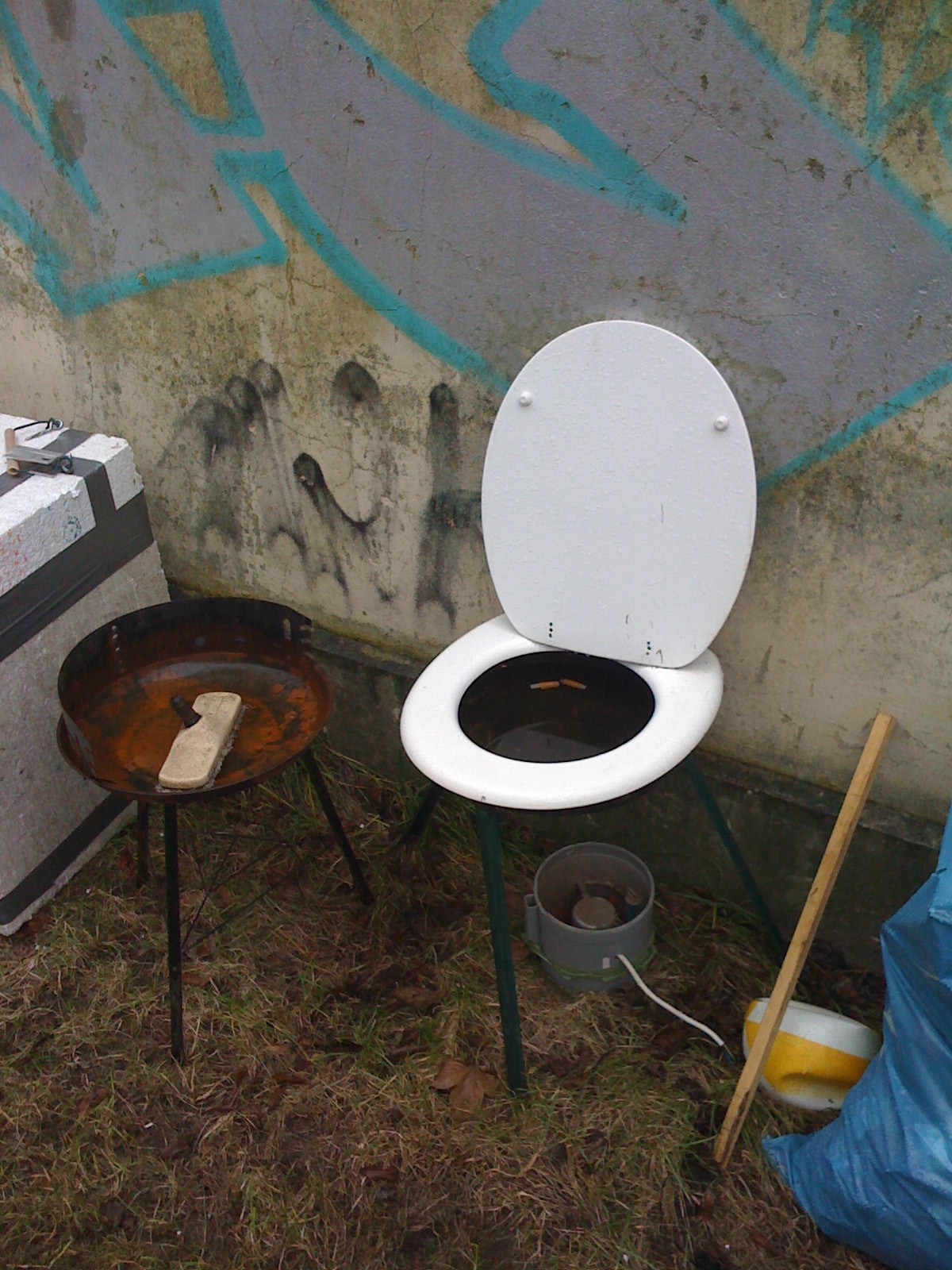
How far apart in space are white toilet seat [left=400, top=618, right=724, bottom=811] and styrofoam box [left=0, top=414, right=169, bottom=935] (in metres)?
0.98

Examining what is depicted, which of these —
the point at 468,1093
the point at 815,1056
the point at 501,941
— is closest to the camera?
the point at 501,941

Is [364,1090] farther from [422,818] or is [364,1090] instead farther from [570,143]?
[570,143]

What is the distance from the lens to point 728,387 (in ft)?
6.00

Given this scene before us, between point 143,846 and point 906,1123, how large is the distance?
1.78 m

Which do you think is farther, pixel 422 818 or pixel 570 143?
pixel 422 818

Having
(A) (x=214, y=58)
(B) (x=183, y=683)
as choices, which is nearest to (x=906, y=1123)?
(B) (x=183, y=683)

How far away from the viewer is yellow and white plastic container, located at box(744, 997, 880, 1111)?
2.02 m

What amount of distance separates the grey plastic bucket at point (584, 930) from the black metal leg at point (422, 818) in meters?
0.30

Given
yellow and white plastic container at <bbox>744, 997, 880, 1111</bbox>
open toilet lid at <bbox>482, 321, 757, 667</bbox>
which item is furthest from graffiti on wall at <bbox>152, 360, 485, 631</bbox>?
yellow and white plastic container at <bbox>744, 997, 880, 1111</bbox>

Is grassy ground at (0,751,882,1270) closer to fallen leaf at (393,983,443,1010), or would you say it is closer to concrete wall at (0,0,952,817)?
fallen leaf at (393,983,443,1010)

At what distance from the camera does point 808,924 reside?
191 centimetres

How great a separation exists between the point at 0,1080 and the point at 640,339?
2047 mm

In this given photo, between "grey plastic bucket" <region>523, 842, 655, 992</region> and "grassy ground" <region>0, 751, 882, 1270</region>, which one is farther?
"grey plastic bucket" <region>523, 842, 655, 992</region>

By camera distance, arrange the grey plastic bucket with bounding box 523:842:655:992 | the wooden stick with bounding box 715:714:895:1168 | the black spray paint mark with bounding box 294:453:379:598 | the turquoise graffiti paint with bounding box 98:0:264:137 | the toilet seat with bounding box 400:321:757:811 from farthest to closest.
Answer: the black spray paint mark with bounding box 294:453:379:598
the grey plastic bucket with bounding box 523:842:655:992
the turquoise graffiti paint with bounding box 98:0:264:137
the wooden stick with bounding box 715:714:895:1168
the toilet seat with bounding box 400:321:757:811
